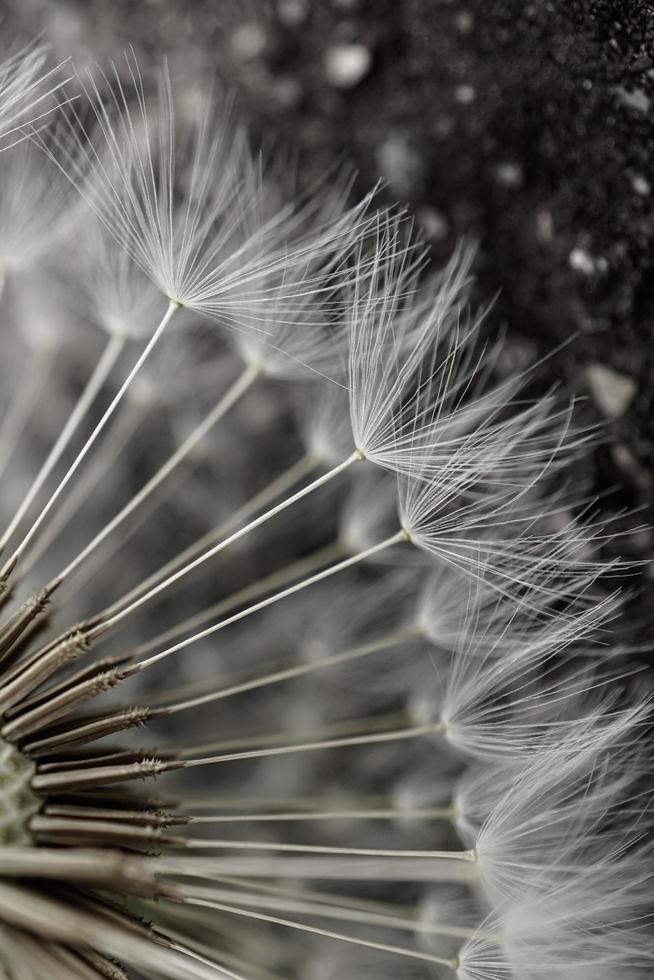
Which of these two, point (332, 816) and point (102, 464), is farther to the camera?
point (102, 464)

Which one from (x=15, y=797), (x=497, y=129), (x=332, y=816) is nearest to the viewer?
(x=15, y=797)

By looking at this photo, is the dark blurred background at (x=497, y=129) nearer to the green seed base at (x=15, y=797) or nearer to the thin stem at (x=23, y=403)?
the thin stem at (x=23, y=403)

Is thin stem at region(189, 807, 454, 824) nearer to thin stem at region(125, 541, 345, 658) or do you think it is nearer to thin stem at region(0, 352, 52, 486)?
thin stem at region(125, 541, 345, 658)

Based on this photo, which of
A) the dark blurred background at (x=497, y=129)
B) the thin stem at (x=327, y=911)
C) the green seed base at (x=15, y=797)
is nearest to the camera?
the green seed base at (x=15, y=797)

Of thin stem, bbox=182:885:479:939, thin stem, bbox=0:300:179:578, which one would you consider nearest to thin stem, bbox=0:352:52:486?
thin stem, bbox=0:300:179:578

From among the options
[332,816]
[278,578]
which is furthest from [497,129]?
[332,816]

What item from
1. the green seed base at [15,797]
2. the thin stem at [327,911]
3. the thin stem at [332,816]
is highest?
the thin stem at [332,816]

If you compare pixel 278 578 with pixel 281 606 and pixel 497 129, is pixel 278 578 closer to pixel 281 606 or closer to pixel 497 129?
pixel 281 606

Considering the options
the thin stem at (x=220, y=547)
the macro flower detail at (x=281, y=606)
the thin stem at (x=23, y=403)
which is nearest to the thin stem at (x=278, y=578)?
the macro flower detail at (x=281, y=606)
